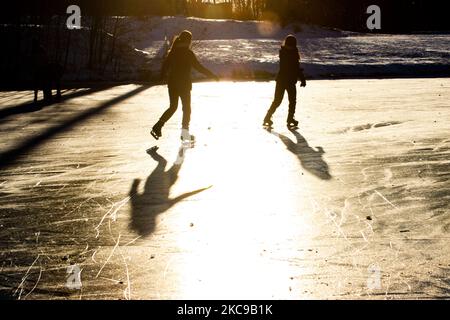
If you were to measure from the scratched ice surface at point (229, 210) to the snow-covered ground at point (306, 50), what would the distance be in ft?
76.3

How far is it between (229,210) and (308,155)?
12.1ft

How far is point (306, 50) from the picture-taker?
4900 cm

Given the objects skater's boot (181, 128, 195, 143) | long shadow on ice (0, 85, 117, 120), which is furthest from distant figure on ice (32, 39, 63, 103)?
skater's boot (181, 128, 195, 143)

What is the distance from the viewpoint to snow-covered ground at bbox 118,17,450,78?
38.2 meters

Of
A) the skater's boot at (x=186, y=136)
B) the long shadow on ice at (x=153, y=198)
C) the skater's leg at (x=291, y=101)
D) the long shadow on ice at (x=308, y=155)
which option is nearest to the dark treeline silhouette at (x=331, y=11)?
the skater's leg at (x=291, y=101)

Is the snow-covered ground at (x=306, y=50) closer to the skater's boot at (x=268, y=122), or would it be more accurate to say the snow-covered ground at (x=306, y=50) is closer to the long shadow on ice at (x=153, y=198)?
the skater's boot at (x=268, y=122)

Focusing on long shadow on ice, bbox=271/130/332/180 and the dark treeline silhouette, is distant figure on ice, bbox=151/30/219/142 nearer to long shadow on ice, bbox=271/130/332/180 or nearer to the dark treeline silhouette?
long shadow on ice, bbox=271/130/332/180

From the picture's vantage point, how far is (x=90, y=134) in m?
13.6

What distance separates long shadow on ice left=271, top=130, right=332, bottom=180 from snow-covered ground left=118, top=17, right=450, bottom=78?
23.2 meters

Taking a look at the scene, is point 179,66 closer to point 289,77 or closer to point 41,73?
point 289,77

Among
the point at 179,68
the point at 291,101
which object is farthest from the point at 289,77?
the point at 179,68

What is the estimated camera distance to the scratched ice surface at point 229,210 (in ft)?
16.5
